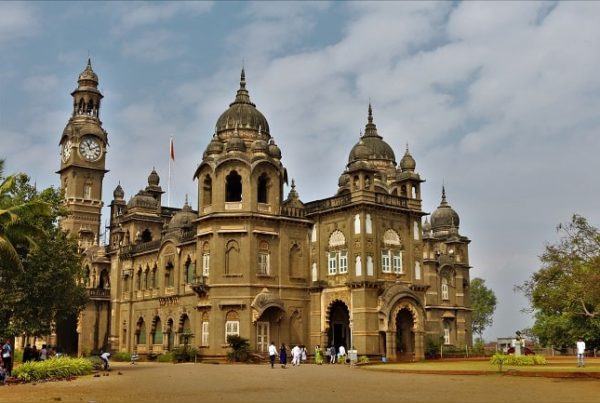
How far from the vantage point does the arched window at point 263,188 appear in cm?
4456

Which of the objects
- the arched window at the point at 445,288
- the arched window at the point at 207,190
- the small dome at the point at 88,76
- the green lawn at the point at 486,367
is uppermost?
the small dome at the point at 88,76

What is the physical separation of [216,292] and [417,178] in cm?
1564

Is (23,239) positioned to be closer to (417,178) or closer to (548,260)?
(548,260)

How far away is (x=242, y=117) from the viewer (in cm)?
4866

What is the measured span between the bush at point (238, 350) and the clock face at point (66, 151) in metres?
38.2

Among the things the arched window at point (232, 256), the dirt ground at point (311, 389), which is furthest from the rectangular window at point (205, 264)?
the dirt ground at point (311, 389)

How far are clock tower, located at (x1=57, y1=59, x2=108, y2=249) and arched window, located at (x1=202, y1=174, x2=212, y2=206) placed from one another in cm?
2664

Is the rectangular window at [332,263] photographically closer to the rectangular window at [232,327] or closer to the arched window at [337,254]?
the arched window at [337,254]

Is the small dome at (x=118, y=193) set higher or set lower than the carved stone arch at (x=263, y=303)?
higher

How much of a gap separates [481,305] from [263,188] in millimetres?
59593

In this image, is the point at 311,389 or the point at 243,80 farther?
the point at 243,80

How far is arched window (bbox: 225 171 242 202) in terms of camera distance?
146ft

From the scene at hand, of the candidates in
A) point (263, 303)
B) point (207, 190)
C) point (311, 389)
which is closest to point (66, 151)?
point (207, 190)

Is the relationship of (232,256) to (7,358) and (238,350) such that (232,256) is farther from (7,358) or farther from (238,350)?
(7,358)
